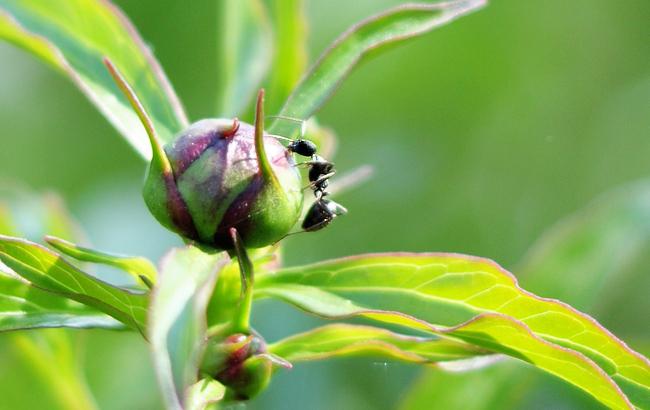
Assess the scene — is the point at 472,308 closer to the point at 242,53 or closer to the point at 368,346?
the point at 368,346

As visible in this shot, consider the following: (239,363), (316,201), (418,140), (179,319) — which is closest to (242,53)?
(316,201)

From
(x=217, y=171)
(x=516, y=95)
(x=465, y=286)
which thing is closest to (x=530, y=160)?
(x=516, y=95)

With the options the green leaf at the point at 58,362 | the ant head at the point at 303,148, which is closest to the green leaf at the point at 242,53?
the ant head at the point at 303,148

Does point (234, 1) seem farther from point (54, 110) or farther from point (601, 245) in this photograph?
point (54, 110)

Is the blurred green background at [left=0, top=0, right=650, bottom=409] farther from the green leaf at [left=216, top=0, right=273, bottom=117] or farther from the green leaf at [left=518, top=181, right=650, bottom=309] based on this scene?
the green leaf at [left=216, top=0, right=273, bottom=117]

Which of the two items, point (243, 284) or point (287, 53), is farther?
point (287, 53)

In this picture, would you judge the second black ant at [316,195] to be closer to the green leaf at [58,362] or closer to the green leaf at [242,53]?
the green leaf at [242,53]
